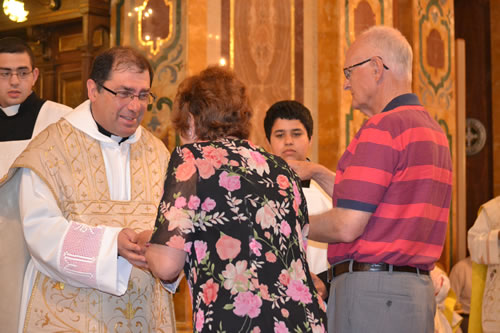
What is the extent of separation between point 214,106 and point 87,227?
907mm

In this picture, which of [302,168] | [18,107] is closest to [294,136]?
[302,168]

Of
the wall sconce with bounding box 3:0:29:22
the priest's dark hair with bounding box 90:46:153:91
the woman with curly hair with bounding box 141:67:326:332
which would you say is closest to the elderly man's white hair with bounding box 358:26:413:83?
the woman with curly hair with bounding box 141:67:326:332

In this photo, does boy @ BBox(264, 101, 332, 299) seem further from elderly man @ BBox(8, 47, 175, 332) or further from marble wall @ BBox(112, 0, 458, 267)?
marble wall @ BBox(112, 0, 458, 267)

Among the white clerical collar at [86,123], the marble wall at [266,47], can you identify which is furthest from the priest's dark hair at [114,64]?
the marble wall at [266,47]

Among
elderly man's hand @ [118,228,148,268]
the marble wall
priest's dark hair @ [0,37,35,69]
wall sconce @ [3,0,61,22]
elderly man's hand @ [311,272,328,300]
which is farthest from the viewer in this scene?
wall sconce @ [3,0,61,22]

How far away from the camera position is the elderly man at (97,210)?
2.89 metres

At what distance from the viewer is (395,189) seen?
2.74m

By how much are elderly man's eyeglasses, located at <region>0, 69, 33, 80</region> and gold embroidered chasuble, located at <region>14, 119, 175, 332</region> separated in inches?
39.1

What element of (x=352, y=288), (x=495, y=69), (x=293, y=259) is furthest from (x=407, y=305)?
(x=495, y=69)

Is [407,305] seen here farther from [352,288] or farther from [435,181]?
[435,181]

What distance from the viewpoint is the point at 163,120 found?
19.6ft

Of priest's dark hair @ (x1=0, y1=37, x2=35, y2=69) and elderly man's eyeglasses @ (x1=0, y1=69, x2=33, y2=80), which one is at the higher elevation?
priest's dark hair @ (x1=0, y1=37, x2=35, y2=69)

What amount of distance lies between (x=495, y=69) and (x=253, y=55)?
5.05 meters

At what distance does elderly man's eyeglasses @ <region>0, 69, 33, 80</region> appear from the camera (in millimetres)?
4077
